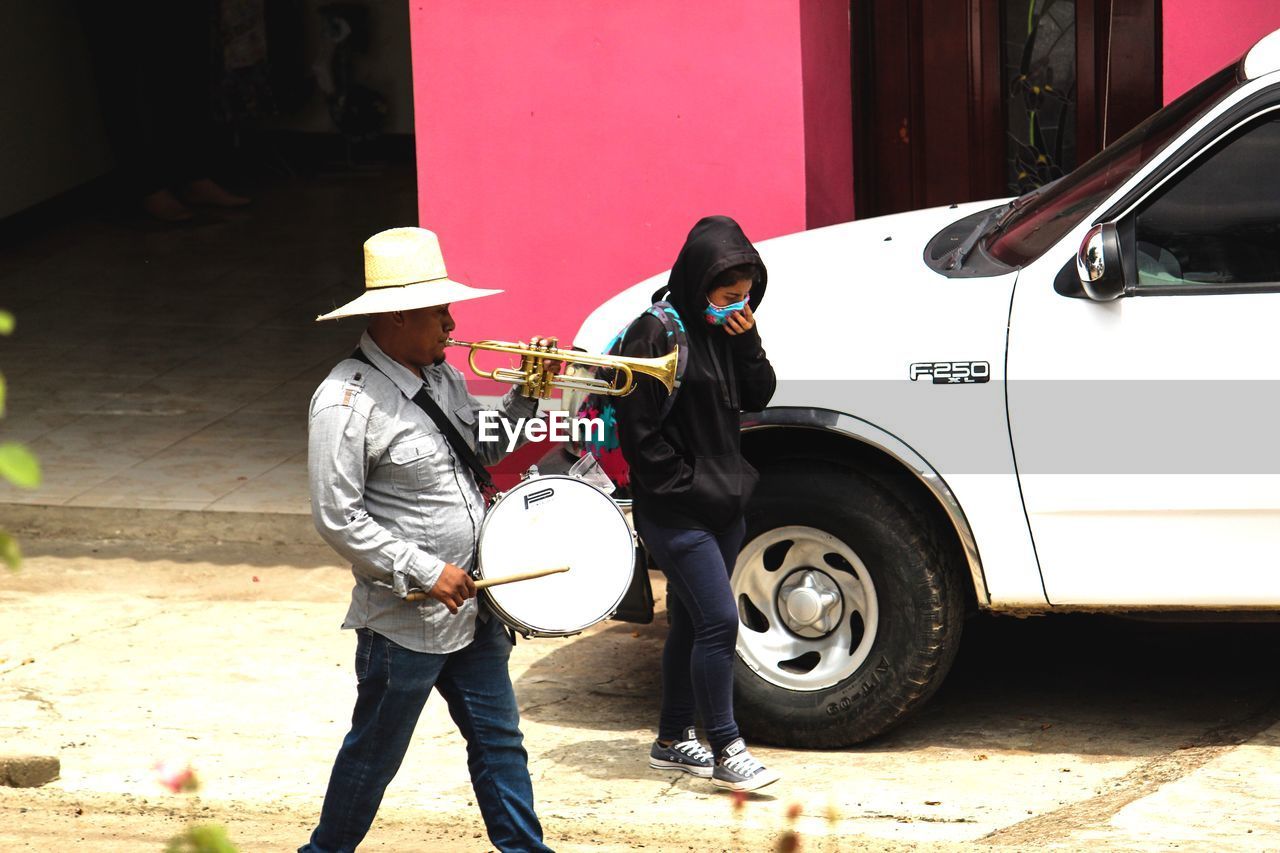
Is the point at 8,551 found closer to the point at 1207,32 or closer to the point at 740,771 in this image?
the point at 740,771

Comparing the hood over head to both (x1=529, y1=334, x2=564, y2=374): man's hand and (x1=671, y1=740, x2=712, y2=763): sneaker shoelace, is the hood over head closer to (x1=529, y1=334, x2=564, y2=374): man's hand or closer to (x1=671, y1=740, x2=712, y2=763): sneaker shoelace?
(x1=529, y1=334, x2=564, y2=374): man's hand

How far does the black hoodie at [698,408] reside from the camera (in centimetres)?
545

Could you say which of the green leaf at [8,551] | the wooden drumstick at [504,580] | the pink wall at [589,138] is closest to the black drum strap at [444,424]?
the wooden drumstick at [504,580]

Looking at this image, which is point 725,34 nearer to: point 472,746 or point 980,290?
point 980,290

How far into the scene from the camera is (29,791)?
587 centimetres

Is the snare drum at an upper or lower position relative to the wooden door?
lower

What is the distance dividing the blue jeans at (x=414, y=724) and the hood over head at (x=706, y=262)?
1343 millimetres

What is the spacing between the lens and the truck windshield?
5754mm

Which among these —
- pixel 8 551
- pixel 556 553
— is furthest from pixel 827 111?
pixel 8 551

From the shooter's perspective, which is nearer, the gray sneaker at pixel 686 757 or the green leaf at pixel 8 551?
the green leaf at pixel 8 551

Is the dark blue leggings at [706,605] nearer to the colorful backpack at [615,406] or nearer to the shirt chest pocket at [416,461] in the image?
the colorful backpack at [615,406]

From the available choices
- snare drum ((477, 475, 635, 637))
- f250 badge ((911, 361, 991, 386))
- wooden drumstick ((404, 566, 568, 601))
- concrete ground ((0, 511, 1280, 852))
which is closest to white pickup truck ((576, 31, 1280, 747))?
f250 badge ((911, 361, 991, 386))

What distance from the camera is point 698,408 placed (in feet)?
18.2

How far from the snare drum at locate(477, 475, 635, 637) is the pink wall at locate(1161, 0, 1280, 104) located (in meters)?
4.53
